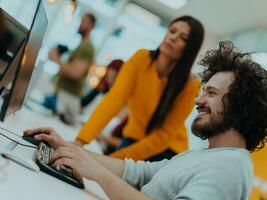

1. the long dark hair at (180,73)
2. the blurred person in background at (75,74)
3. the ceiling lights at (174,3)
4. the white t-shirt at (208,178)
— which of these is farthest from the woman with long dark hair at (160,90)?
the ceiling lights at (174,3)

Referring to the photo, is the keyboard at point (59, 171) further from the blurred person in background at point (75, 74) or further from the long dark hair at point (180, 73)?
the blurred person in background at point (75, 74)

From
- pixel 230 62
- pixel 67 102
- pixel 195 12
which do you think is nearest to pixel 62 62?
pixel 67 102

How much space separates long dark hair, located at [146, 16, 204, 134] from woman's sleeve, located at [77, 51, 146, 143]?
184 mm

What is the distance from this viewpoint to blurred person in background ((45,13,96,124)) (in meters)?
3.21

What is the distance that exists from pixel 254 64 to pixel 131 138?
100cm

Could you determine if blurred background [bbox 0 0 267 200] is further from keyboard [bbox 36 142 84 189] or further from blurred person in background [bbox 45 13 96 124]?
keyboard [bbox 36 142 84 189]

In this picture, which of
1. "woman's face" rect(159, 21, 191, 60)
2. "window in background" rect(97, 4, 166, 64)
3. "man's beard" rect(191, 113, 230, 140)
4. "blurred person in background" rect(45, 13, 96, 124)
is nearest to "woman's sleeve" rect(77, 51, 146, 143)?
"woman's face" rect(159, 21, 191, 60)

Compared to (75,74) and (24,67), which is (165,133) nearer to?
(24,67)

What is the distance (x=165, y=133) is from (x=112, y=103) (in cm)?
31

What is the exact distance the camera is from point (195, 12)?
5863 mm

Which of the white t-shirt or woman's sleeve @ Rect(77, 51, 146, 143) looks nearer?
the white t-shirt

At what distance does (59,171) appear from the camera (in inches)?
43.8

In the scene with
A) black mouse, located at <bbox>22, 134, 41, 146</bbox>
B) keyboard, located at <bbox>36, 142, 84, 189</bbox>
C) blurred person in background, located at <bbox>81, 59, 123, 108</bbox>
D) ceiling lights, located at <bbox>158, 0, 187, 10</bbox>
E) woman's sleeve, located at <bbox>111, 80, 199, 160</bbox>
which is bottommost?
keyboard, located at <bbox>36, 142, 84, 189</bbox>

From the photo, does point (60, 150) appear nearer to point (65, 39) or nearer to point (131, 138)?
point (131, 138)
